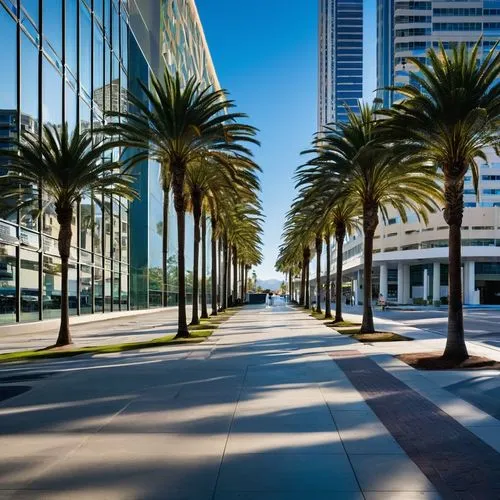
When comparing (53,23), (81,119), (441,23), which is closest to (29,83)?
(53,23)

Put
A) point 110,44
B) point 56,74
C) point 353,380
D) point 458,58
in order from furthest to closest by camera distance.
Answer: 1. point 110,44
2. point 56,74
3. point 458,58
4. point 353,380

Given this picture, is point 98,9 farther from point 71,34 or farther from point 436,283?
point 436,283

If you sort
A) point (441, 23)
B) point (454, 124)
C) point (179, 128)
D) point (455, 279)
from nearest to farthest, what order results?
1. point (454, 124)
2. point (455, 279)
3. point (179, 128)
4. point (441, 23)

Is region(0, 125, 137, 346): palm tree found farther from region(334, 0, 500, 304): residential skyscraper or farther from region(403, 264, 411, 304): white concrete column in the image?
region(403, 264, 411, 304): white concrete column

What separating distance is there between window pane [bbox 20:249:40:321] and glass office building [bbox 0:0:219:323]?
0.05 m

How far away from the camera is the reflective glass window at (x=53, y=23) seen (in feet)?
91.8

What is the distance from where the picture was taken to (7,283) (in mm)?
23891

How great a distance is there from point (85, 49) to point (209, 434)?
31630mm

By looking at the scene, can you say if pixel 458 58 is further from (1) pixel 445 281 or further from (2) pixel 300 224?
(1) pixel 445 281

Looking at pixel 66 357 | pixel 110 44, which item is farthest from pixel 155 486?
pixel 110 44

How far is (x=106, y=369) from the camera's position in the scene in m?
14.0

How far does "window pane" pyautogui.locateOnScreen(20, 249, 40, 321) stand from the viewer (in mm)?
25516

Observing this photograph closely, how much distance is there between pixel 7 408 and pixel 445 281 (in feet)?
290

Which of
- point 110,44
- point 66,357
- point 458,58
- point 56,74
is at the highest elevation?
point 110,44
